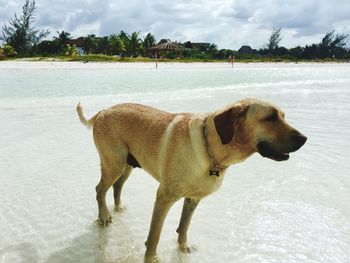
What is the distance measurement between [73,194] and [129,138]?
191 centimetres

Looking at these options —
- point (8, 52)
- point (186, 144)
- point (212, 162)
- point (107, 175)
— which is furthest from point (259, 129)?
point (8, 52)

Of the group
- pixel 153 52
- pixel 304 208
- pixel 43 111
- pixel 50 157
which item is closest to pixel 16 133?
pixel 50 157

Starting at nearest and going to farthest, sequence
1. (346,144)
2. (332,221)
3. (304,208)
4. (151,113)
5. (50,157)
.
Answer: (151,113)
(332,221)
(304,208)
(50,157)
(346,144)

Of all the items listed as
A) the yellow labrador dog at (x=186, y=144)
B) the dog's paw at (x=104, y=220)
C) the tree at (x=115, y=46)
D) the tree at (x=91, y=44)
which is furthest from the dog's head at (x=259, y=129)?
the tree at (x=91, y=44)

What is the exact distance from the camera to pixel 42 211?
16.8 feet

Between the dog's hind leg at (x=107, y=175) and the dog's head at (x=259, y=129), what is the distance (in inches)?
61.2

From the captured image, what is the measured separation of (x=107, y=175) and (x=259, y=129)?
6.66ft

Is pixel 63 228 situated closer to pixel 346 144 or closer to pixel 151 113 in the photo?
pixel 151 113

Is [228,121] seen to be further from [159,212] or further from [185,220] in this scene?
[185,220]

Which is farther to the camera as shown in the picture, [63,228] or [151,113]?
[63,228]

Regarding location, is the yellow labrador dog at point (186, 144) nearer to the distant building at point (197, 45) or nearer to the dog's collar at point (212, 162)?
the dog's collar at point (212, 162)

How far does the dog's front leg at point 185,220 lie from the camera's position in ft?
13.7

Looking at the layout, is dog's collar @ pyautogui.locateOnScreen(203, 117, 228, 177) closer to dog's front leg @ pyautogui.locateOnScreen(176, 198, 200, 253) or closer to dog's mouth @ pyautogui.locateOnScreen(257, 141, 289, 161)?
dog's mouth @ pyautogui.locateOnScreen(257, 141, 289, 161)

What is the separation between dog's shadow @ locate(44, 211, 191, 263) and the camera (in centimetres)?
407
